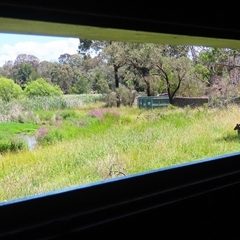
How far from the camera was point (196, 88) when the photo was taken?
1322mm

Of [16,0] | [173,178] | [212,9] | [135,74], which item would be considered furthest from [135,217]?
[212,9]

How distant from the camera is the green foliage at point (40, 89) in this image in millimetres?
929

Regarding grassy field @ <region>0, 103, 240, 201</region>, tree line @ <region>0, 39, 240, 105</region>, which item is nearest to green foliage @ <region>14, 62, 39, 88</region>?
tree line @ <region>0, 39, 240, 105</region>

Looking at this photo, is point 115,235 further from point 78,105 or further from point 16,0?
point 16,0

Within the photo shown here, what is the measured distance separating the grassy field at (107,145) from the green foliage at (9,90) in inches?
3.7

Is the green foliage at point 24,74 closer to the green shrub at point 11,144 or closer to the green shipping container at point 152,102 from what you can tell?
the green shrub at point 11,144

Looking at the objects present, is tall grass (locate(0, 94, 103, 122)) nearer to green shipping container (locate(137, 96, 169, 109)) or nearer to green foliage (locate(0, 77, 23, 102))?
green foliage (locate(0, 77, 23, 102))

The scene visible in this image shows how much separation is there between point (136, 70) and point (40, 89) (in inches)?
15.3

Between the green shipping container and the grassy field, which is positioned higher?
the green shipping container

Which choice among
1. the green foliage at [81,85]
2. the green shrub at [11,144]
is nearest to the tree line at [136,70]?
the green foliage at [81,85]

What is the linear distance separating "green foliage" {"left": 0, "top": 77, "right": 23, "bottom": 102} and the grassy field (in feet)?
0.31

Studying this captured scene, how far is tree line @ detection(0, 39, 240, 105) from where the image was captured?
0.96 metres

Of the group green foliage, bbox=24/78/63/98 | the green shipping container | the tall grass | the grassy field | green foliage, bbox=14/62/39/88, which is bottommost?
the grassy field

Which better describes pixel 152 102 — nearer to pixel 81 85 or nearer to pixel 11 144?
pixel 81 85
